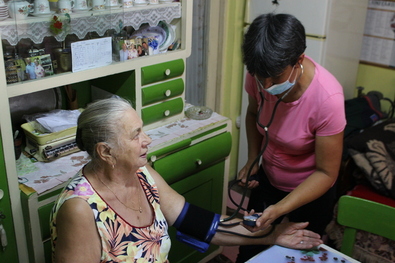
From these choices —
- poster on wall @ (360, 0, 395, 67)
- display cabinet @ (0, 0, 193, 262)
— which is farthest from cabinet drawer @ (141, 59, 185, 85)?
poster on wall @ (360, 0, 395, 67)

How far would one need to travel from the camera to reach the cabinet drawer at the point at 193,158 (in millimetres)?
2098

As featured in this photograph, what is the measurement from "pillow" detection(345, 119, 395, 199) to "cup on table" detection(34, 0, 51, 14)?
1.77 meters

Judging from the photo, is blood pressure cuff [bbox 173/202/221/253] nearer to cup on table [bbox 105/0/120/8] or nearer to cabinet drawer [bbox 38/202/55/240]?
cabinet drawer [bbox 38/202/55/240]

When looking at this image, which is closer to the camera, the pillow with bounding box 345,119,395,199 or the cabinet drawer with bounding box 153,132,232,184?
the cabinet drawer with bounding box 153,132,232,184

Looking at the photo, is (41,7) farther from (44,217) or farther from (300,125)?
(300,125)

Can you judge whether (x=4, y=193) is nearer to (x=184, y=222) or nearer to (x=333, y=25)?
(x=184, y=222)

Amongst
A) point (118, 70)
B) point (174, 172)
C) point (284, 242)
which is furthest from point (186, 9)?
point (284, 242)

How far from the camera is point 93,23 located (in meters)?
1.93

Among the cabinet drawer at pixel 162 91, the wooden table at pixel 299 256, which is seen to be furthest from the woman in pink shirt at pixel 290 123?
the cabinet drawer at pixel 162 91

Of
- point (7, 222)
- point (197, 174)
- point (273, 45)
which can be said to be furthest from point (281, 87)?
point (7, 222)

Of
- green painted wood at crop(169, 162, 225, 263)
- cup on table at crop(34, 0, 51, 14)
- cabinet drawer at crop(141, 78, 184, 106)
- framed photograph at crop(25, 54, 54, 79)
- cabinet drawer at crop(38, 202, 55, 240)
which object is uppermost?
cup on table at crop(34, 0, 51, 14)

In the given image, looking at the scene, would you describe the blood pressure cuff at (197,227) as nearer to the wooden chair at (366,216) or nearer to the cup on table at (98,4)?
the wooden chair at (366,216)

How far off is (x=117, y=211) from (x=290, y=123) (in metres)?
0.71

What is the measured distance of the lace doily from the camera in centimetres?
169
